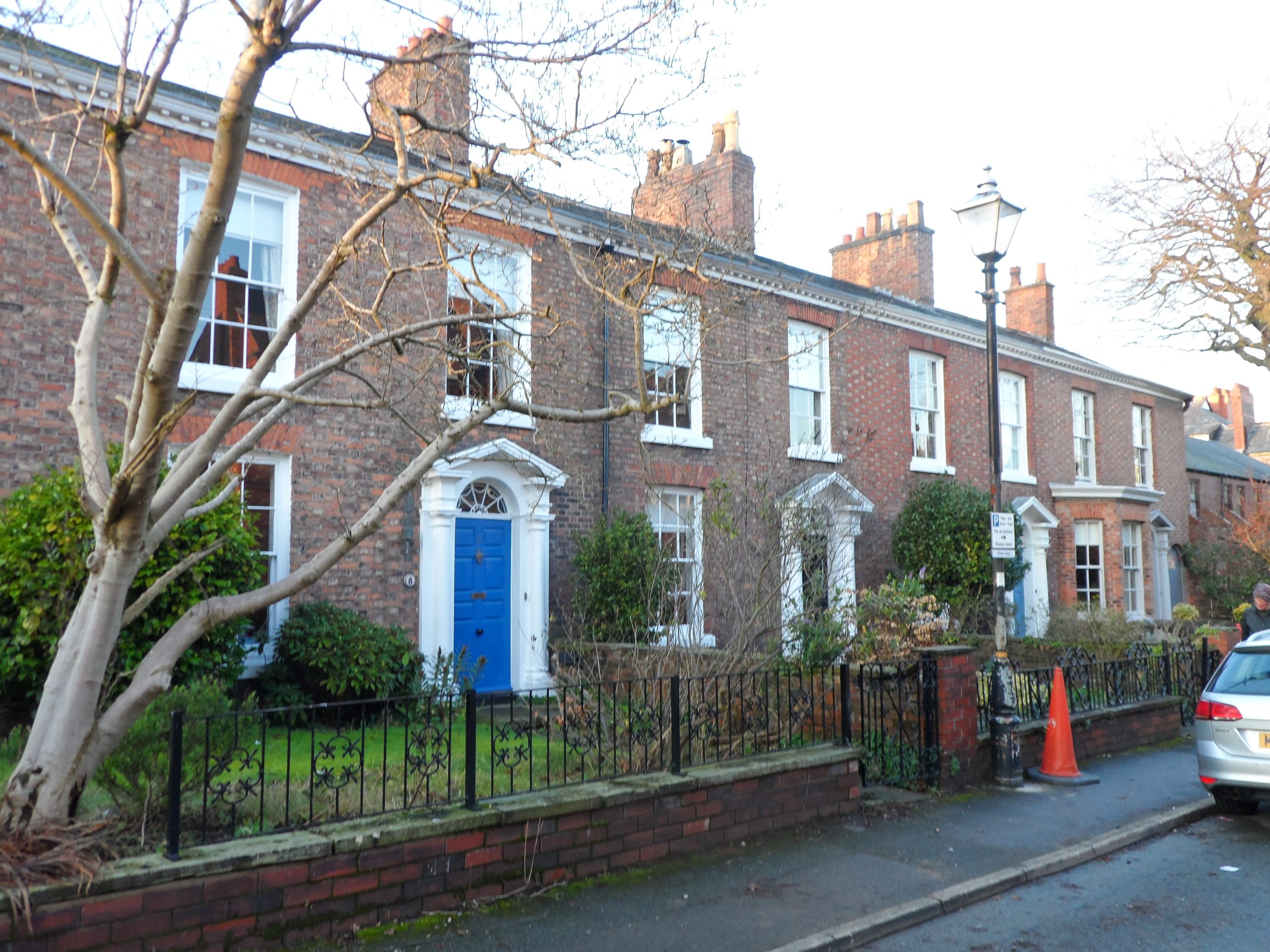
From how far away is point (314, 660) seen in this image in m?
9.82

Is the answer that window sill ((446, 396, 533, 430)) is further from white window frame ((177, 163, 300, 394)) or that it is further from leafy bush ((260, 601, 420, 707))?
leafy bush ((260, 601, 420, 707))

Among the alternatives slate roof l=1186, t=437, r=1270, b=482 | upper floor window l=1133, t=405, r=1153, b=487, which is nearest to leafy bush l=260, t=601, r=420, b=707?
upper floor window l=1133, t=405, r=1153, b=487

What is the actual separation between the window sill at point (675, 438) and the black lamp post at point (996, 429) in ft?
17.3

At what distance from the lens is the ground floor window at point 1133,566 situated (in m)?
22.0

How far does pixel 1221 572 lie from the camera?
2477cm

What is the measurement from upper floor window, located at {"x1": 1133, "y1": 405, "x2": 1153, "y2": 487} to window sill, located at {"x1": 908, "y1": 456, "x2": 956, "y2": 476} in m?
8.53

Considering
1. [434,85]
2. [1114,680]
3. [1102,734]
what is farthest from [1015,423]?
[434,85]

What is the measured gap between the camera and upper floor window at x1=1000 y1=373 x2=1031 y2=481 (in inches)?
812

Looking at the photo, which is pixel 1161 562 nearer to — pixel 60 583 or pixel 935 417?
pixel 935 417

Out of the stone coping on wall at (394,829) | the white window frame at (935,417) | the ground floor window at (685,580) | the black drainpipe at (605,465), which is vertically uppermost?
the white window frame at (935,417)

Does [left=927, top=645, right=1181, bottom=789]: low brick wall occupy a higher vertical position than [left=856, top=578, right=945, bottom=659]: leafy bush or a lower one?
lower

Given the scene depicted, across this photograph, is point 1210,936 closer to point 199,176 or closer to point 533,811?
point 533,811

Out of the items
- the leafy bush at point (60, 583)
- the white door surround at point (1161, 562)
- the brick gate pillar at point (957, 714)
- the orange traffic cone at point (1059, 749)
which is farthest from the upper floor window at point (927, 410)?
the leafy bush at point (60, 583)

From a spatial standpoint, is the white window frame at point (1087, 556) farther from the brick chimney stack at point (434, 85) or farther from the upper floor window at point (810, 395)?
the brick chimney stack at point (434, 85)
